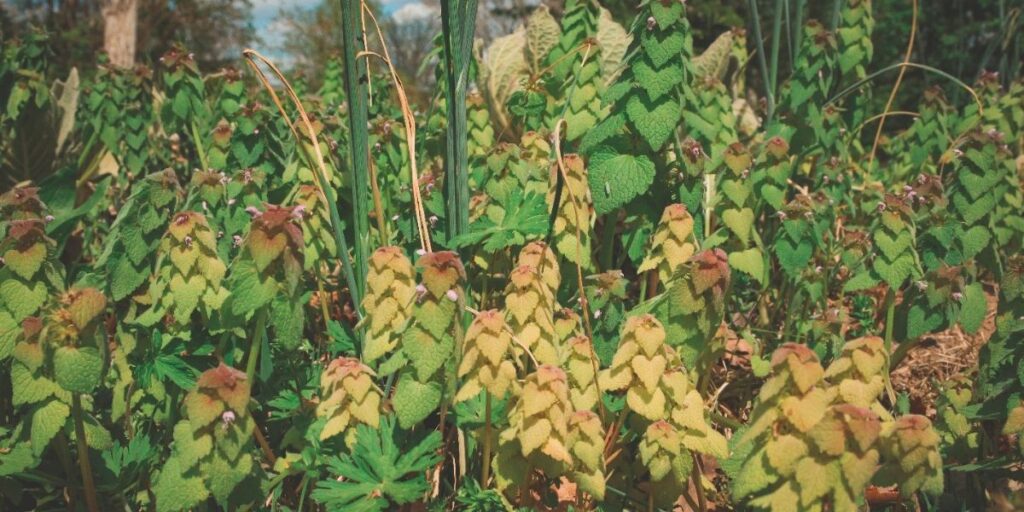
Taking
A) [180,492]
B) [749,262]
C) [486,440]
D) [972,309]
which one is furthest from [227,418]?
→ [972,309]

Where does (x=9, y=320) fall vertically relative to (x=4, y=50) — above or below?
below

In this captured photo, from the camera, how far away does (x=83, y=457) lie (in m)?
1.28

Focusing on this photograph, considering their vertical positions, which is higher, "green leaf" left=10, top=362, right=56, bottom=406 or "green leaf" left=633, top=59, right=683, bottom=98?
"green leaf" left=633, top=59, right=683, bottom=98

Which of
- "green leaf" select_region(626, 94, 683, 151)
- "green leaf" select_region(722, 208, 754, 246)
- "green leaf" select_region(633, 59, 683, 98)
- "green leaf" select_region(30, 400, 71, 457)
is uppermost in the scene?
"green leaf" select_region(633, 59, 683, 98)

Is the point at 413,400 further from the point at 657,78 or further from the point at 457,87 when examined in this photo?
the point at 657,78

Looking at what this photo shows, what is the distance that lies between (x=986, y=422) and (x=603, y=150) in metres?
0.93

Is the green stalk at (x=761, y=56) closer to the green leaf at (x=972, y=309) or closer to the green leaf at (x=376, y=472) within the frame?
the green leaf at (x=972, y=309)

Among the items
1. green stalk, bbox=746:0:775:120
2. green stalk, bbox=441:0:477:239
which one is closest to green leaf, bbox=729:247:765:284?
green stalk, bbox=441:0:477:239

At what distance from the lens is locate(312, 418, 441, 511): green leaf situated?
3.87 ft

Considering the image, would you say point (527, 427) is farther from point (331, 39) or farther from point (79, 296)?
point (331, 39)

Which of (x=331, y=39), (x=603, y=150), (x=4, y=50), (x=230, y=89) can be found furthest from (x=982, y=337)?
(x=331, y=39)

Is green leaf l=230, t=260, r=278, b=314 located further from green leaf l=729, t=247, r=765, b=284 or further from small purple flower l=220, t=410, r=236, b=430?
green leaf l=729, t=247, r=765, b=284

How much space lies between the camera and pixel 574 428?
3.84ft

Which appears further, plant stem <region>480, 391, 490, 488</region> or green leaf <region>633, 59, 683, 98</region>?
green leaf <region>633, 59, 683, 98</region>
